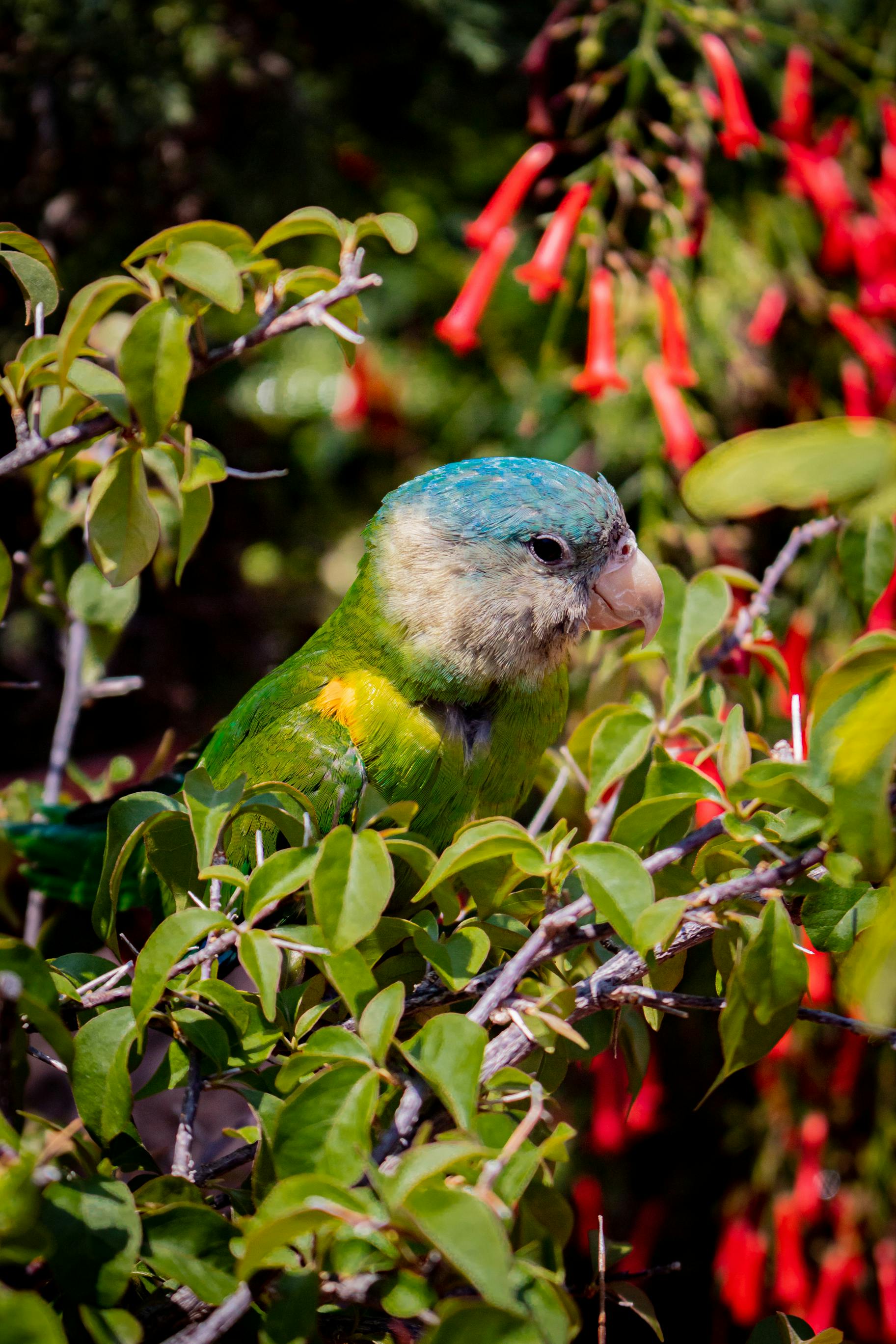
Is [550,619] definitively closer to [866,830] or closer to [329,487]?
[866,830]

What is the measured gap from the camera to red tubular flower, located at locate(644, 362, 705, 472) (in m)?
1.31

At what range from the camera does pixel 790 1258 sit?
54.4 inches

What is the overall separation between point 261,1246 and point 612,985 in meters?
0.26

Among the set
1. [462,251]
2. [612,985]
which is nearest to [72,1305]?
[612,985]

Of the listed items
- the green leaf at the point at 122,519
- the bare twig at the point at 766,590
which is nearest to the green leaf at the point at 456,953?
the green leaf at the point at 122,519

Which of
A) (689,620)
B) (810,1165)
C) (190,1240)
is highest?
(689,620)

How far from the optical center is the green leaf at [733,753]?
55cm

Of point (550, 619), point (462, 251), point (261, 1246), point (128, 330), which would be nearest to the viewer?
point (261, 1246)

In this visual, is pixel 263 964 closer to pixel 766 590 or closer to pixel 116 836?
pixel 116 836

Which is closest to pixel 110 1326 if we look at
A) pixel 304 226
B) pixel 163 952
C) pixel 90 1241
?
pixel 90 1241

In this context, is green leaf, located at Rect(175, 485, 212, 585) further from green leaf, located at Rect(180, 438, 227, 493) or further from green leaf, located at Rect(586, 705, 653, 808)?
green leaf, located at Rect(586, 705, 653, 808)

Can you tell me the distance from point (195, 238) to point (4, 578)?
25 cm

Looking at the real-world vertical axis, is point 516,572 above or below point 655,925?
below

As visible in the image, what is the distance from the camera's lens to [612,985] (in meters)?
0.56
